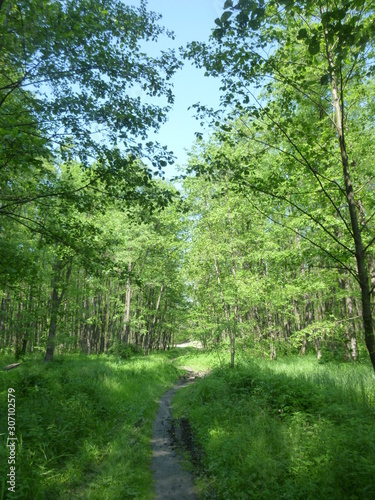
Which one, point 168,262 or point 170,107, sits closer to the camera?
point 170,107

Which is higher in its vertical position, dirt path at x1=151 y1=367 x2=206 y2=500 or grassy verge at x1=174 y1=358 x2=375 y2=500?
grassy verge at x1=174 y1=358 x2=375 y2=500

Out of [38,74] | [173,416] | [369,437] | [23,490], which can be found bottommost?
[173,416]

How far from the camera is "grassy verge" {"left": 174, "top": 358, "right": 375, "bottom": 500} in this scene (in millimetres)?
4414

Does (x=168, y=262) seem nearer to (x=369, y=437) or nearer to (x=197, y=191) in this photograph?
(x=197, y=191)

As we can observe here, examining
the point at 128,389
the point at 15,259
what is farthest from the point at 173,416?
the point at 15,259

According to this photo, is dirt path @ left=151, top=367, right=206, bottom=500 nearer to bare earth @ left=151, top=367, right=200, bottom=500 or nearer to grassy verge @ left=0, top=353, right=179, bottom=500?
bare earth @ left=151, top=367, right=200, bottom=500

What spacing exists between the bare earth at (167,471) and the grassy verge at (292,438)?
398 millimetres

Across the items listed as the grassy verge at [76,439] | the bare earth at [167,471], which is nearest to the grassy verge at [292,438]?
the bare earth at [167,471]

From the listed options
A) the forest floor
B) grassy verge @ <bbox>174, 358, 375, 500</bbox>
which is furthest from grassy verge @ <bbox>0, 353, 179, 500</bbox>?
grassy verge @ <bbox>174, 358, 375, 500</bbox>

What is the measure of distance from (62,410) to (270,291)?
1174 cm

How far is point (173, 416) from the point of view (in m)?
10.2

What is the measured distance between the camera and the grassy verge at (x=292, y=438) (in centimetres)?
441

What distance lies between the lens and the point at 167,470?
636 cm

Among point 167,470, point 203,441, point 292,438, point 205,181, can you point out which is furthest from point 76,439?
point 205,181
